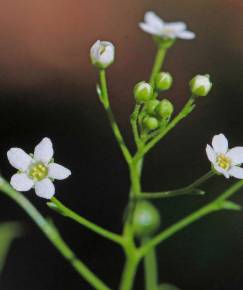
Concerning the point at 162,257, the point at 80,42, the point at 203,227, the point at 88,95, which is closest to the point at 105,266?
the point at 162,257

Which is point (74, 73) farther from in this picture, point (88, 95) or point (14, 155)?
point (14, 155)

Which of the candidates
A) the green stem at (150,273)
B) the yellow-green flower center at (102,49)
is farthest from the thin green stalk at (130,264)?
the yellow-green flower center at (102,49)

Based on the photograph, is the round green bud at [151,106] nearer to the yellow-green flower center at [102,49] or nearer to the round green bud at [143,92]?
the round green bud at [143,92]

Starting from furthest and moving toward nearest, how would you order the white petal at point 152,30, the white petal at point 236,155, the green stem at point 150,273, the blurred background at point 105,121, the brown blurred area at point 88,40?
the brown blurred area at point 88,40
the blurred background at point 105,121
the green stem at point 150,273
the white petal at point 236,155
the white petal at point 152,30

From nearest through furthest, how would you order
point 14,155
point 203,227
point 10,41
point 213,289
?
point 14,155 < point 213,289 < point 203,227 < point 10,41

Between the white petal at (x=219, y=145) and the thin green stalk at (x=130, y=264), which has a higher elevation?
the white petal at (x=219, y=145)

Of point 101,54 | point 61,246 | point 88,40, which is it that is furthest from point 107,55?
point 88,40
